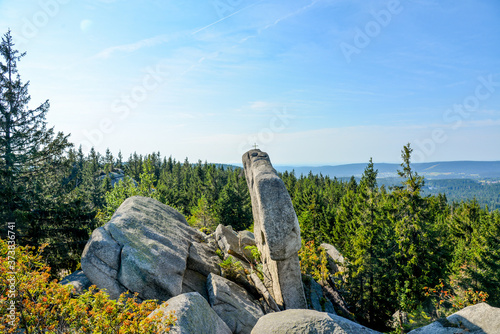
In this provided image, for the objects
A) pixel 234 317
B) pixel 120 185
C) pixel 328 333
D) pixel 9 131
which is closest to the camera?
pixel 328 333

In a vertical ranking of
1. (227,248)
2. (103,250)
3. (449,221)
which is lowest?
(449,221)

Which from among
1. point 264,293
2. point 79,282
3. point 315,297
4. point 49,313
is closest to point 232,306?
point 264,293

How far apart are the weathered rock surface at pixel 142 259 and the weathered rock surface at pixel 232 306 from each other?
886 millimetres

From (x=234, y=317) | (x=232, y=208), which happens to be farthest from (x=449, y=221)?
(x=234, y=317)

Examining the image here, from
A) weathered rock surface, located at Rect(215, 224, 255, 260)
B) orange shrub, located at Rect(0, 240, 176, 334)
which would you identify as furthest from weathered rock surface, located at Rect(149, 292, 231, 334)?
weathered rock surface, located at Rect(215, 224, 255, 260)

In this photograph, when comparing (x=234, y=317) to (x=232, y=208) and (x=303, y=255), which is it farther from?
(x=232, y=208)

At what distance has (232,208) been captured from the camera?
42656 mm

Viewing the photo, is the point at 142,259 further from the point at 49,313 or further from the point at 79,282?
the point at 49,313

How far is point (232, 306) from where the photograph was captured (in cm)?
1037

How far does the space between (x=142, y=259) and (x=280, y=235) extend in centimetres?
557

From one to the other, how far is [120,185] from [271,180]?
50.7 ft

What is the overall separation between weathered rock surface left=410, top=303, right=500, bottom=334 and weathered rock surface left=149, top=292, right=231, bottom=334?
5.92 meters

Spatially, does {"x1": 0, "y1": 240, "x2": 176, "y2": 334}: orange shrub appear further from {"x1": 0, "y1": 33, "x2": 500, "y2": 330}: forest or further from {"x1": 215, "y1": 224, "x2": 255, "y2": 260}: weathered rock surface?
{"x1": 0, "y1": 33, "x2": 500, "y2": 330}: forest

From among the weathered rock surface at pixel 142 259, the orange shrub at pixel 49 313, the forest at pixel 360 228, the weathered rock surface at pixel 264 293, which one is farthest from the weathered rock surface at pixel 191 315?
the forest at pixel 360 228
